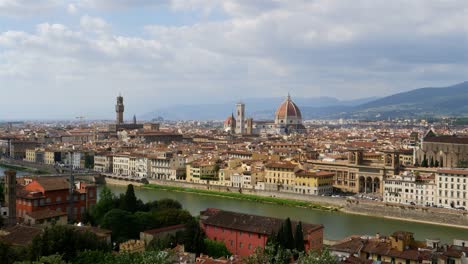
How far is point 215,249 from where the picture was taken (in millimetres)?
12578

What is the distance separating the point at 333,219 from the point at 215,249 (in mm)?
7623

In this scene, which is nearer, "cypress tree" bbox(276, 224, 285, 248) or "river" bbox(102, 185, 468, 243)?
"cypress tree" bbox(276, 224, 285, 248)

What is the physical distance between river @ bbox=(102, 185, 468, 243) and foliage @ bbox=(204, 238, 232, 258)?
13.1 ft

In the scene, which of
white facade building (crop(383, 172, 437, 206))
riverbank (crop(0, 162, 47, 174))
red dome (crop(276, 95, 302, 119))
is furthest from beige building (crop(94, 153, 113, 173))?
red dome (crop(276, 95, 302, 119))

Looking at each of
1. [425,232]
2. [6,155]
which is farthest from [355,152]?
[6,155]

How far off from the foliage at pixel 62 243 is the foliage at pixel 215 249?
99.3 inches

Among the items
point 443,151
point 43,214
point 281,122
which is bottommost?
point 43,214

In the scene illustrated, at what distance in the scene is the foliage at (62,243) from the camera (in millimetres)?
9680

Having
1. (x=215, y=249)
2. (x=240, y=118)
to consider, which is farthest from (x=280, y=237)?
(x=240, y=118)

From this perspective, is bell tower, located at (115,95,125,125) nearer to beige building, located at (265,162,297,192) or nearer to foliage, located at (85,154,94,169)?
foliage, located at (85,154,94,169)

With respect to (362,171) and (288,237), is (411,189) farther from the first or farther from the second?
(288,237)

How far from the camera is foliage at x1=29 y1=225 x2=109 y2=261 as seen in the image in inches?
381

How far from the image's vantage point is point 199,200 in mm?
23578

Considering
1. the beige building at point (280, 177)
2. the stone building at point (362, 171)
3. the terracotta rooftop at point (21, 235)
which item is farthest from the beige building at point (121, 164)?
the terracotta rooftop at point (21, 235)
